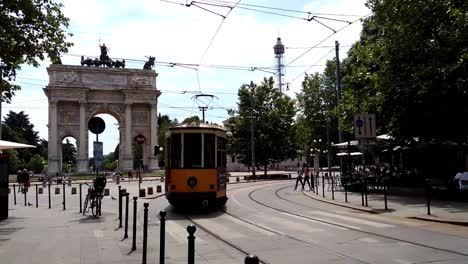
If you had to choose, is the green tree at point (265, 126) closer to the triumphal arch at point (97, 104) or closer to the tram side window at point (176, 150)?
the triumphal arch at point (97, 104)

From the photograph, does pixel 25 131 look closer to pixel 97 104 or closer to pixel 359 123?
pixel 97 104

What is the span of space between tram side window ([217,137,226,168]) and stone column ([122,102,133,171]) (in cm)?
6386

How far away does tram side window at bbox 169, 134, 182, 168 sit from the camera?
62.5 ft

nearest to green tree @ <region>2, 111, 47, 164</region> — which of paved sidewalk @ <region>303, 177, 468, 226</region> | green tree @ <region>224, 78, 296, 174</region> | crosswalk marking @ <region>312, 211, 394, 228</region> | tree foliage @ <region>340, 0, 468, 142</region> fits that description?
green tree @ <region>224, 78, 296, 174</region>

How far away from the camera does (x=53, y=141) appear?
260ft

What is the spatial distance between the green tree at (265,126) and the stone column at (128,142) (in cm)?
2534

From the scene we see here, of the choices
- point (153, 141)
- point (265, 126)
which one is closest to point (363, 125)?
point (265, 126)

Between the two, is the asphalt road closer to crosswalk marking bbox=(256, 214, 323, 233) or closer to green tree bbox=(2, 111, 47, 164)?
crosswalk marking bbox=(256, 214, 323, 233)

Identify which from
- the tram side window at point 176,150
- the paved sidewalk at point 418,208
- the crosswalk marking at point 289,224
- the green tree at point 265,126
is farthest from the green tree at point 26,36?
the green tree at point 265,126

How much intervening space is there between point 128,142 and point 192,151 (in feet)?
215

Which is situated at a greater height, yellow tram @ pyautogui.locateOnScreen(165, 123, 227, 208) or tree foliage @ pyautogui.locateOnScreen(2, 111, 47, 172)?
tree foliage @ pyautogui.locateOnScreen(2, 111, 47, 172)

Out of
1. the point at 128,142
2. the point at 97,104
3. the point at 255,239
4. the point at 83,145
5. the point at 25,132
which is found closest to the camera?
the point at 255,239

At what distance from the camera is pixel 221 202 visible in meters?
20.4

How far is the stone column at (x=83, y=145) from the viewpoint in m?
80.1
